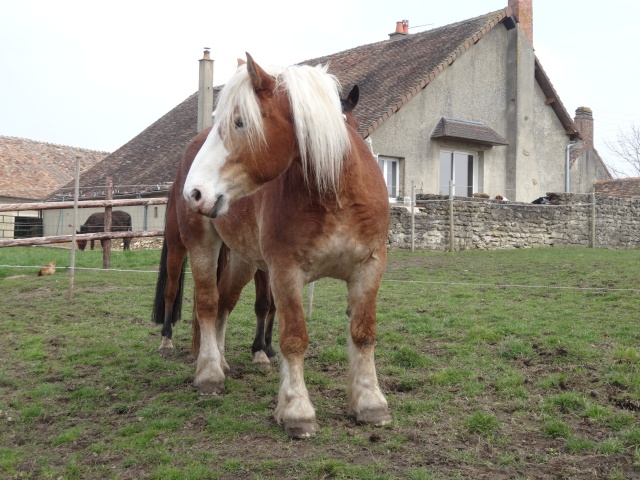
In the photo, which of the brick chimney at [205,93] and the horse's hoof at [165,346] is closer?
the horse's hoof at [165,346]

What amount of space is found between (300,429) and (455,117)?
21374 mm

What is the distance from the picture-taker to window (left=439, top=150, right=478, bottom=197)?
23.9 meters

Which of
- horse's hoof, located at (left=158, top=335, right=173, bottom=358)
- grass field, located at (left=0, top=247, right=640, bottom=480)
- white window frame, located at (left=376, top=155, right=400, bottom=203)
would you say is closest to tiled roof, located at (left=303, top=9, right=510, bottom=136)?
white window frame, located at (left=376, top=155, right=400, bottom=203)

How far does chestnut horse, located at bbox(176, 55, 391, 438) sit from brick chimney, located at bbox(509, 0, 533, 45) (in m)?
23.5

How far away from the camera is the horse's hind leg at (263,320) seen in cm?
598

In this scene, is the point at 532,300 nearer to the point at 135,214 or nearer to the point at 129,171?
the point at 135,214

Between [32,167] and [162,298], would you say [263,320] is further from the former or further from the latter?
[32,167]

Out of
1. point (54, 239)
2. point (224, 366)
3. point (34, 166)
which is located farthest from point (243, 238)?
point (34, 166)

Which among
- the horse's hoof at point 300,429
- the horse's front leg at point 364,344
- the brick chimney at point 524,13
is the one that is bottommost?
the horse's hoof at point 300,429

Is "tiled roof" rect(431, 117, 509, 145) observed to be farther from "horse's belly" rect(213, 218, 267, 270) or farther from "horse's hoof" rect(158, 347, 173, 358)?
"horse's belly" rect(213, 218, 267, 270)

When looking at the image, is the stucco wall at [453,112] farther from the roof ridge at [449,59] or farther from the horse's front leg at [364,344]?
the horse's front leg at [364,344]

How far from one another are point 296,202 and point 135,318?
4.86m

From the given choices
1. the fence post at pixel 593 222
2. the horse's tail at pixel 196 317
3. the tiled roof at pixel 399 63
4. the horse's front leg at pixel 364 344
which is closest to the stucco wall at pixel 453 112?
the tiled roof at pixel 399 63

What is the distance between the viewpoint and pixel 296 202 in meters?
4.07
